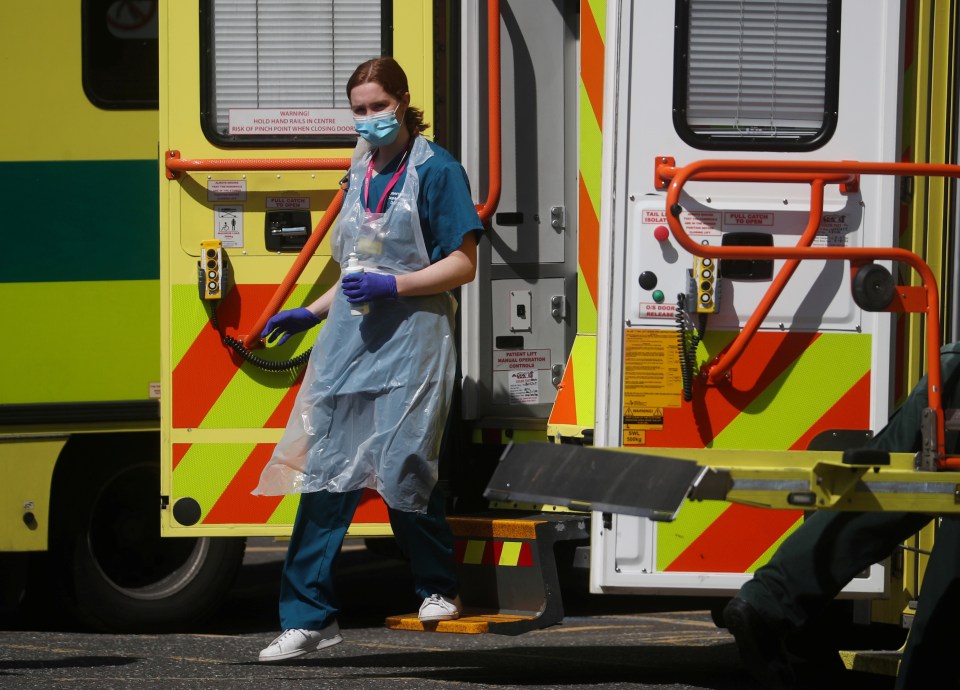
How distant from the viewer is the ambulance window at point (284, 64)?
5.59 meters

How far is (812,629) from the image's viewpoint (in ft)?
18.6

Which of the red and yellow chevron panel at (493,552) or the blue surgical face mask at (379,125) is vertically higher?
the blue surgical face mask at (379,125)

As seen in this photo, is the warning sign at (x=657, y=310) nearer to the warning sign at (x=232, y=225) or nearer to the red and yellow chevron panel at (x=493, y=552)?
the red and yellow chevron panel at (x=493, y=552)

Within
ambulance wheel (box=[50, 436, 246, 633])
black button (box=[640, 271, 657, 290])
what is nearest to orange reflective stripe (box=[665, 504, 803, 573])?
black button (box=[640, 271, 657, 290])

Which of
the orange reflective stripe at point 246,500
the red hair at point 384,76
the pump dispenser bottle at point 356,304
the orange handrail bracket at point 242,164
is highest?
the red hair at point 384,76

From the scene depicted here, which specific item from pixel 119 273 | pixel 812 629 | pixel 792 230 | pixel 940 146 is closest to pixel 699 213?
pixel 792 230

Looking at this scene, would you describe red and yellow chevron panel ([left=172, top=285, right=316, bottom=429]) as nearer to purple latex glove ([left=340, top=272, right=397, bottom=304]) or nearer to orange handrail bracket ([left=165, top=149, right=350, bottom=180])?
orange handrail bracket ([left=165, top=149, right=350, bottom=180])

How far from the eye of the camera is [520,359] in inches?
239

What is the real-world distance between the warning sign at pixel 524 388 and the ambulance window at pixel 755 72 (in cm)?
151

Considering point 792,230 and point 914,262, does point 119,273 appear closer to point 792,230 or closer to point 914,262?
point 792,230

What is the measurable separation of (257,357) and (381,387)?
0.71 meters

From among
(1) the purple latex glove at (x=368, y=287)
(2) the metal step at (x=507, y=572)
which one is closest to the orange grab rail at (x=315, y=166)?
(1) the purple latex glove at (x=368, y=287)

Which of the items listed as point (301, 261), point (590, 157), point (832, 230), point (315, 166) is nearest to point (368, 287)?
point (301, 261)

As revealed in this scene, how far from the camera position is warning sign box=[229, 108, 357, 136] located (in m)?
5.60
